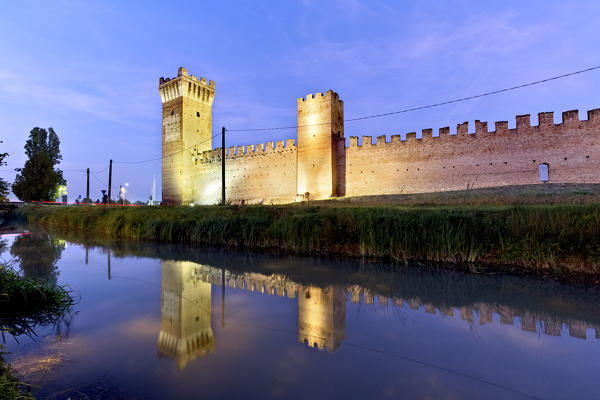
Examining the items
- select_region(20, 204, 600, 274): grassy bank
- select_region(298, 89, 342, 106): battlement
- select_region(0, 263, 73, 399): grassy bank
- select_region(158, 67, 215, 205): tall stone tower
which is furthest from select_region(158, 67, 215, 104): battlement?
select_region(0, 263, 73, 399): grassy bank

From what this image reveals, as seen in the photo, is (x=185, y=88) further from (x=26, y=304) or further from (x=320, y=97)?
(x=26, y=304)

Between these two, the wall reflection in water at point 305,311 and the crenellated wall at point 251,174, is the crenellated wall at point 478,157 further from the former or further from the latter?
the wall reflection in water at point 305,311

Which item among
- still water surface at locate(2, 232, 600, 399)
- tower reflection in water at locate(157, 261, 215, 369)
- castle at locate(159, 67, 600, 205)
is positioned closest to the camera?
still water surface at locate(2, 232, 600, 399)

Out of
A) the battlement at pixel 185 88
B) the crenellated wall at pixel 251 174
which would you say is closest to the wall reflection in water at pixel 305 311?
the crenellated wall at pixel 251 174

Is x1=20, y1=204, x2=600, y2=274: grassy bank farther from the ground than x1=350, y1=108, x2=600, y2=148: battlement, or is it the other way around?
x1=350, y1=108, x2=600, y2=148: battlement

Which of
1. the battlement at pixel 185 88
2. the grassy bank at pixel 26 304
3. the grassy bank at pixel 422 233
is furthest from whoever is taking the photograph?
the battlement at pixel 185 88

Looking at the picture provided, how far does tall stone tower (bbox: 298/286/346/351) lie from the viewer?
86.4 inches

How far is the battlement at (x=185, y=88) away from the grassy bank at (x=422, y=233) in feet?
64.8

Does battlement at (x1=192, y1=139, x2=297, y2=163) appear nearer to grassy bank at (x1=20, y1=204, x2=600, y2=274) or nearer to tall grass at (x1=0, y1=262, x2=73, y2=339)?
grassy bank at (x1=20, y1=204, x2=600, y2=274)

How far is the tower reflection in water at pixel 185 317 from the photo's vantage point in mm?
1988

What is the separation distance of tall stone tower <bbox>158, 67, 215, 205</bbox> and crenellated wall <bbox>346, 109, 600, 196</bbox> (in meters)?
14.6

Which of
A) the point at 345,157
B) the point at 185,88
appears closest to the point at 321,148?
the point at 345,157

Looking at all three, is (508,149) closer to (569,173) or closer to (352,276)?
(569,173)

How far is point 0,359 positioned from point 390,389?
78.6 inches
